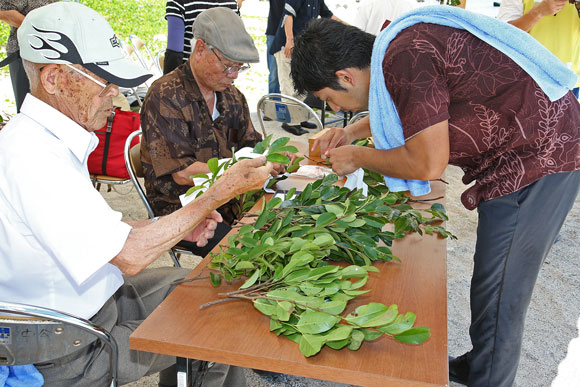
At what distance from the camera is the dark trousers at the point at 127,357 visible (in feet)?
4.63

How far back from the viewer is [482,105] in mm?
1617

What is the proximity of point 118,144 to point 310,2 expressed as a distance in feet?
10.2

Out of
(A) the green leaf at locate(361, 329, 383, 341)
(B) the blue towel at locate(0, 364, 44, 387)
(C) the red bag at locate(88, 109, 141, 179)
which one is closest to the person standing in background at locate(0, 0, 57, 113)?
(C) the red bag at locate(88, 109, 141, 179)

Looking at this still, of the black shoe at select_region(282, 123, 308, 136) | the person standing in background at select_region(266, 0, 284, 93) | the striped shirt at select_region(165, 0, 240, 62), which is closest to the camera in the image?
the striped shirt at select_region(165, 0, 240, 62)

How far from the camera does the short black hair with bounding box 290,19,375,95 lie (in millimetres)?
1670

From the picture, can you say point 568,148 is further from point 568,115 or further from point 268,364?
point 268,364

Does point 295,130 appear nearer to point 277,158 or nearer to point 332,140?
point 332,140

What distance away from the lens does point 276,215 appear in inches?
63.0

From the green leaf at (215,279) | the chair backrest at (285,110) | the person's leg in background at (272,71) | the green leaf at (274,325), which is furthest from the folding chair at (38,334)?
the person's leg in background at (272,71)

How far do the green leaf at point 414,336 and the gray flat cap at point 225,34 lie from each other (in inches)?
61.0

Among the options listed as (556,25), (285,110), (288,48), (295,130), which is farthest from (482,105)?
(295,130)

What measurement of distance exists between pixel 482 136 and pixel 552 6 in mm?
2496

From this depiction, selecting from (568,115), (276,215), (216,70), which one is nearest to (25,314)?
(276,215)

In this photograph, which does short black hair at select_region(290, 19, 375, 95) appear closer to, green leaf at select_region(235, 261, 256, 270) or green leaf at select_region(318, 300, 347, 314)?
green leaf at select_region(235, 261, 256, 270)
